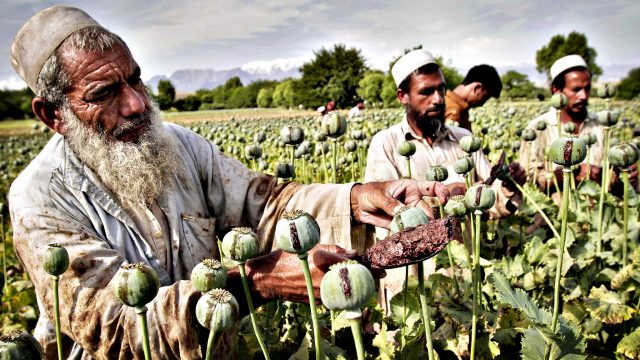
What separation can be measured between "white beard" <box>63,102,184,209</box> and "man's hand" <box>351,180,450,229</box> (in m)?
0.90

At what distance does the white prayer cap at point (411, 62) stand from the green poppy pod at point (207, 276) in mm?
2625

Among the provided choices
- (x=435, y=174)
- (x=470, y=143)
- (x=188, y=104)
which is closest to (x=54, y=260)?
(x=435, y=174)

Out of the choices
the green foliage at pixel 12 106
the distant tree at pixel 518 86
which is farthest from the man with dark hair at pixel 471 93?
the distant tree at pixel 518 86

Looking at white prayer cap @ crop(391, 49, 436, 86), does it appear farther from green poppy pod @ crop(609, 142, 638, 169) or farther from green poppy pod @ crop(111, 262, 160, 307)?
green poppy pod @ crop(111, 262, 160, 307)

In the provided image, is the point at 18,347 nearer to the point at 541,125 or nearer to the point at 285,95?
the point at 541,125

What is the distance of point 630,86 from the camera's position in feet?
154

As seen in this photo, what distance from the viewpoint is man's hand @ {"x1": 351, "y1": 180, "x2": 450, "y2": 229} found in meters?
2.08

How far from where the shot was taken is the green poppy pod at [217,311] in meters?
1.18

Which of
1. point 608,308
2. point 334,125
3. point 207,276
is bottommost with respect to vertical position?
point 608,308

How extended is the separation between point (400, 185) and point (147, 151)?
1138mm

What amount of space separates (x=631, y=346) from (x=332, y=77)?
1819 inches

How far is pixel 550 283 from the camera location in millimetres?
2461

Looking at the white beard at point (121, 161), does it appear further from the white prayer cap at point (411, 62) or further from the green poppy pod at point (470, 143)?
the white prayer cap at point (411, 62)

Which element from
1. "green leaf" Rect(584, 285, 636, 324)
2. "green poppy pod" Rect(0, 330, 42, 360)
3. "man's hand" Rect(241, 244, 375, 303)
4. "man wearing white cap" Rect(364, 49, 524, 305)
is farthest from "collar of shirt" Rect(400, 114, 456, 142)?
"green poppy pod" Rect(0, 330, 42, 360)
